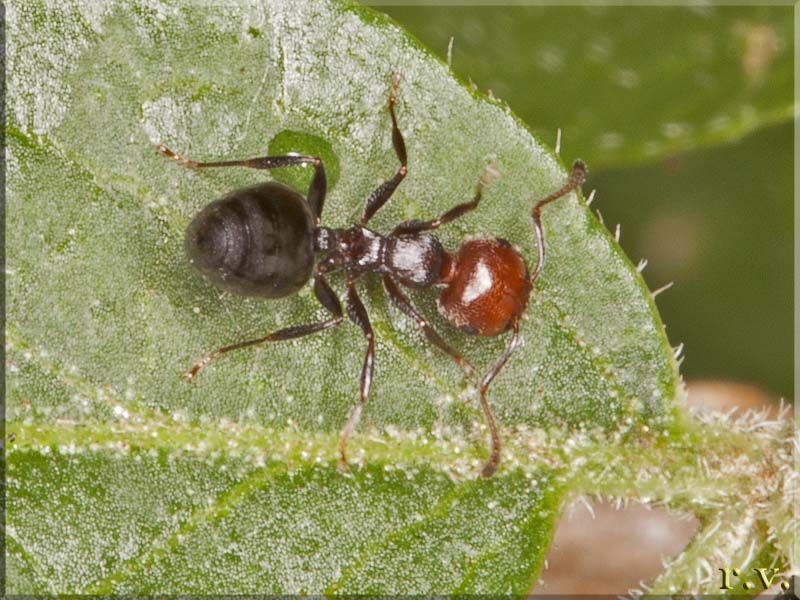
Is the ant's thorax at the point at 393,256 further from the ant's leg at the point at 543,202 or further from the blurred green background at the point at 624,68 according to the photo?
the blurred green background at the point at 624,68

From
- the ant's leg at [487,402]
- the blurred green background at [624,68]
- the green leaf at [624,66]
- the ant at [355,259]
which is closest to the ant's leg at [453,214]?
the ant at [355,259]

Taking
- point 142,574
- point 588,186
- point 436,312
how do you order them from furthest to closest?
point 588,186 → point 436,312 → point 142,574

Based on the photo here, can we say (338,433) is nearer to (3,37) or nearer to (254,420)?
(254,420)

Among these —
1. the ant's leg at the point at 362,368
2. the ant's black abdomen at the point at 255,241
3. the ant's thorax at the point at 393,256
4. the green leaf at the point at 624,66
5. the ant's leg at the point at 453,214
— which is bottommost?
the ant's leg at the point at 362,368

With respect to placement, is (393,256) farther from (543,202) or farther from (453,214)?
(543,202)

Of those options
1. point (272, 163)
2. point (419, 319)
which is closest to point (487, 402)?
point (419, 319)

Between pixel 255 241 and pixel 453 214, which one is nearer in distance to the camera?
pixel 255 241

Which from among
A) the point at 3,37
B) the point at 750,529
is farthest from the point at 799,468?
the point at 3,37
